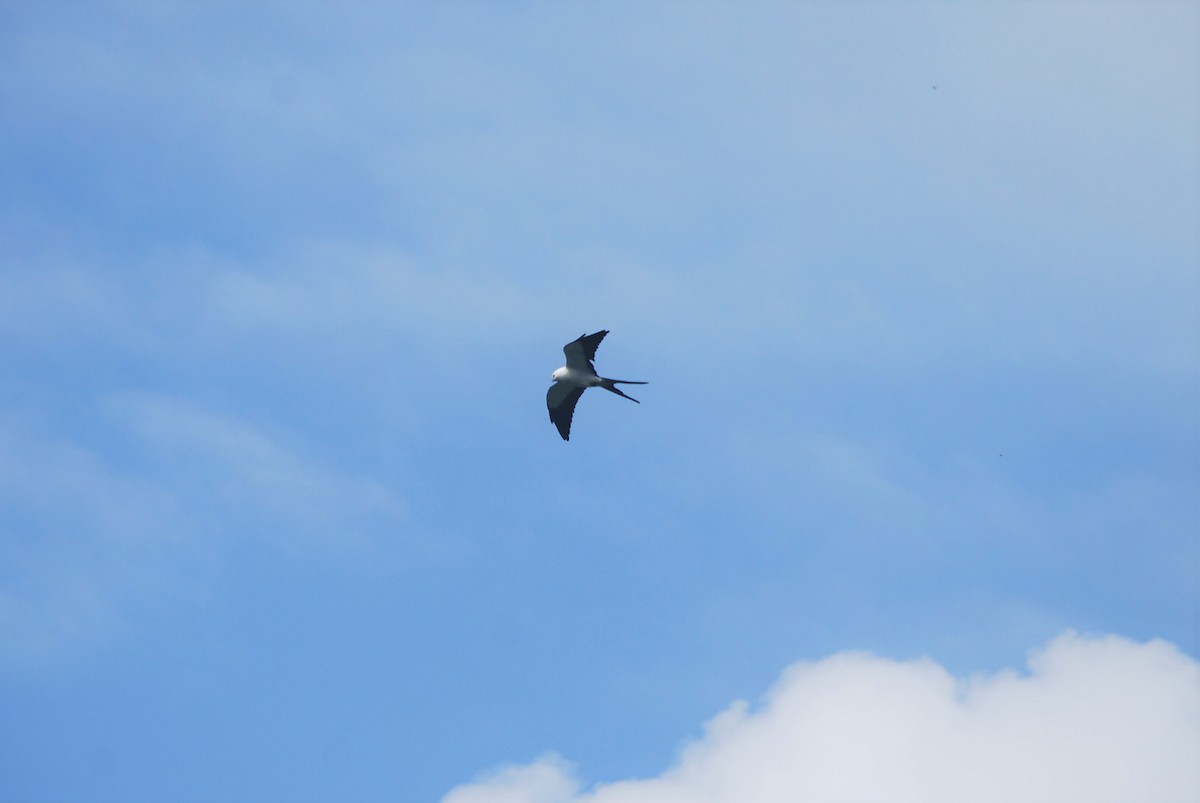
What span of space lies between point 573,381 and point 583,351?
1727mm

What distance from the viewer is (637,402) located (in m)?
37.4

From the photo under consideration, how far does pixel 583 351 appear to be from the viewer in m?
38.3

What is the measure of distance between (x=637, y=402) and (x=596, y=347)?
223 cm

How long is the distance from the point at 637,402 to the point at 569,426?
4.33 m

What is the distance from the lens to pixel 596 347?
3822cm

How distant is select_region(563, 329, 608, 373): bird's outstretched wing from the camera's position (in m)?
37.7

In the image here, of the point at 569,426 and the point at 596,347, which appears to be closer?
the point at 596,347

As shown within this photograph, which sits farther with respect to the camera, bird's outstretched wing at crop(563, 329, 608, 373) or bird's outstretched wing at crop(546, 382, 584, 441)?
bird's outstretched wing at crop(546, 382, 584, 441)

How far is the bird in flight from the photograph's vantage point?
38.1 m

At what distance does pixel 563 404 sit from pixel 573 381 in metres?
1.34

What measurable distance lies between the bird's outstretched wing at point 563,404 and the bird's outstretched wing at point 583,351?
123 cm

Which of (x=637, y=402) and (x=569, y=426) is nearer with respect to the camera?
(x=637, y=402)

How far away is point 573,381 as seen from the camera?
39.8 m

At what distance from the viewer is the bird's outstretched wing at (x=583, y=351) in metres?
37.7
